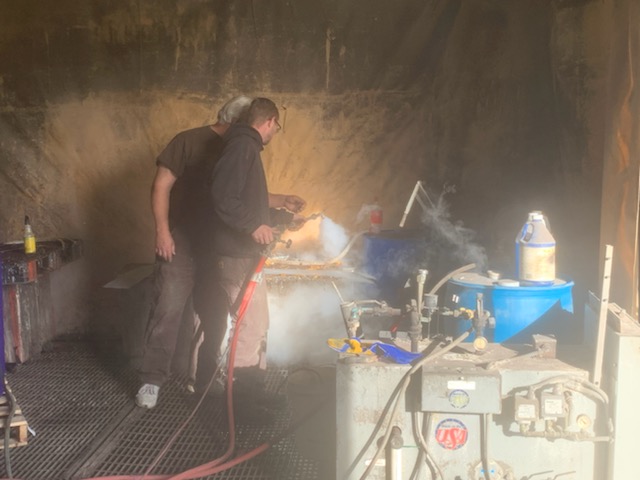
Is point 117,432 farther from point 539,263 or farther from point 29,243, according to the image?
point 539,263

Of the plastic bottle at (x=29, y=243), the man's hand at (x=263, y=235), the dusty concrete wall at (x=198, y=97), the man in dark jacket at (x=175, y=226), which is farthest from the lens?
the dusty concrete wall at (x=198, y=97)

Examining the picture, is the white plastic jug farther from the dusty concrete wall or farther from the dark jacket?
the dusty concrete wall

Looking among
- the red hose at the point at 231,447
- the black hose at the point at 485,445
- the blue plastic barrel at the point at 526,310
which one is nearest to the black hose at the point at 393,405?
the black hose at the point at 485,445

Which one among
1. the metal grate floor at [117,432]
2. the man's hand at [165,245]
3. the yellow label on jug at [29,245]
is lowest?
the metal grate floor at [117,432]

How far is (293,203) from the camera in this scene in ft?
15.0

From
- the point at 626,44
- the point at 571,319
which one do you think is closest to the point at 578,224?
the point at 571,319

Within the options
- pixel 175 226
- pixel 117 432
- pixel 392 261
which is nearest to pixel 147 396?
pixel 117 432

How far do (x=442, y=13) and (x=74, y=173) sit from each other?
3.64m

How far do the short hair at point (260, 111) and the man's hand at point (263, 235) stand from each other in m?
0.69

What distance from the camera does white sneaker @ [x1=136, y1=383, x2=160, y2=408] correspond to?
154 inches

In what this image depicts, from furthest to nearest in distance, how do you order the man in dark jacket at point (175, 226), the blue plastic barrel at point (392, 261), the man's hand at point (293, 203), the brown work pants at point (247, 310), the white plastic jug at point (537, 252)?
the man's hand at point (293, 203), the blue plastic barrel at point (392, 261), the man in dark jacket at point (175, 226), the brown work pants at point (247, 310), the white plastic jug at point (537, 252)

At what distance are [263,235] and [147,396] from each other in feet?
4.53

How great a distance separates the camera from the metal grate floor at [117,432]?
315 cm

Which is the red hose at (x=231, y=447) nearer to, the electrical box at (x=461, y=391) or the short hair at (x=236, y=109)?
the short hair at (x=236, y=109)
